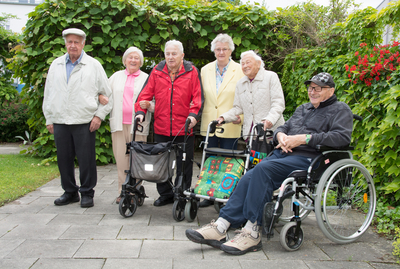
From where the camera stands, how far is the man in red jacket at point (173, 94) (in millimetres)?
3604

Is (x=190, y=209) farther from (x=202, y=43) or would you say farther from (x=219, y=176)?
(x=202, y=43)

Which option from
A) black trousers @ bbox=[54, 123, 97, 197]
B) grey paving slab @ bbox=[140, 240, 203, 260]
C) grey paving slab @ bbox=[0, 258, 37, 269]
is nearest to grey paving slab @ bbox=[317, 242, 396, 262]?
grey paving slab @ bbox=[140, 240, 203, 260]

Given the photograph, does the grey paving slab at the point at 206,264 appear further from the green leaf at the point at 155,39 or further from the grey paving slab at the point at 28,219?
the green leaf at the point at 155,39

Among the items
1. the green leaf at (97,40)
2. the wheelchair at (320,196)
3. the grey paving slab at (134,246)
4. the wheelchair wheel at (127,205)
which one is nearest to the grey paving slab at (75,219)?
the grey paving slab at (134,246)

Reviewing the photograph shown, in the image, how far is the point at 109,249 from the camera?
8.48 ft

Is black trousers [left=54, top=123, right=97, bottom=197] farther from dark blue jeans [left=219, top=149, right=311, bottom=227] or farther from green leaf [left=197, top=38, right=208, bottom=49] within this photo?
green leaf [left=197, top=38, right=208, bottom=49]

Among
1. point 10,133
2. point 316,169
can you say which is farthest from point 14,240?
point 10,133

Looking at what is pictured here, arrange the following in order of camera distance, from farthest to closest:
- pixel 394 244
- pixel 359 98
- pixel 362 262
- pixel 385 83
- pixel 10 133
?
1. pixel 10 133
2. pixel 359 98
3. pixel 385 83
4. pixel 394 244
5. pixel 362 262

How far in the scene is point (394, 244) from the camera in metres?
2.67

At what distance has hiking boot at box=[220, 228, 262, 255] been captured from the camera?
2557 mm

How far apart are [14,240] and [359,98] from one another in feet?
12.5

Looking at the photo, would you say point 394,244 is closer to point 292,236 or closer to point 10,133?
point 292,236

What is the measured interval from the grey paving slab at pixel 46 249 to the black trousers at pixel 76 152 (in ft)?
3.66

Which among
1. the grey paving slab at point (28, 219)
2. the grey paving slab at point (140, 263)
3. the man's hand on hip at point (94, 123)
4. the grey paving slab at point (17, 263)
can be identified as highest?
the man's hand on hip at point (94, 123)
